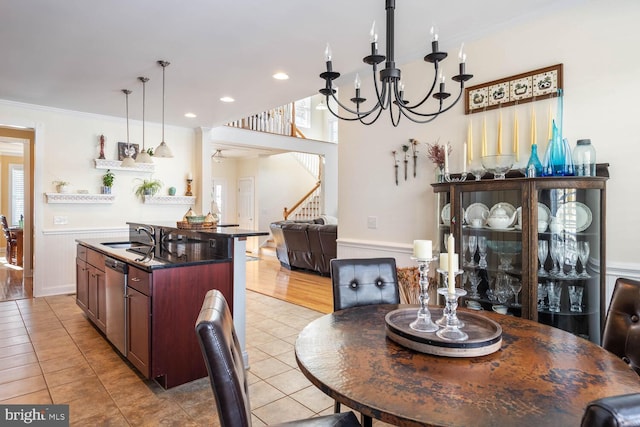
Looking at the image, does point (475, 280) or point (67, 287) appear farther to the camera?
point (67, 287)

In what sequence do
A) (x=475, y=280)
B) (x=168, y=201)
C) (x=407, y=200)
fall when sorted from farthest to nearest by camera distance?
(x=168, y=201)
(x=407, y=200)
(x=475, y=280)

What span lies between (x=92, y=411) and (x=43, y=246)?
3902mm

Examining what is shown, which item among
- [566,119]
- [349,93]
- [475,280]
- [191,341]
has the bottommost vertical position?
[191,341]

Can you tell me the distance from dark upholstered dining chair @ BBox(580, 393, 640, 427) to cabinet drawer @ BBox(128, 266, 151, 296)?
2.43 metres

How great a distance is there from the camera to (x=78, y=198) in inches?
211

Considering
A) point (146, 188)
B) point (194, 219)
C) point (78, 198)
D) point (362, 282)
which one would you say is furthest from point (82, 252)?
point (362, 282)

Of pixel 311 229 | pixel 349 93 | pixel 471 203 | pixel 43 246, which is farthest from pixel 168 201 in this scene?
pixel 471 203

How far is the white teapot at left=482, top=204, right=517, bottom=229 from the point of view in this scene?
8.29ft

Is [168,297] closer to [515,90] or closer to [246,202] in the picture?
[515,90]

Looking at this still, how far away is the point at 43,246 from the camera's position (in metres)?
5.18

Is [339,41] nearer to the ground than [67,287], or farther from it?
farther from it

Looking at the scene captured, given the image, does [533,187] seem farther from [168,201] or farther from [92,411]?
[168,201]

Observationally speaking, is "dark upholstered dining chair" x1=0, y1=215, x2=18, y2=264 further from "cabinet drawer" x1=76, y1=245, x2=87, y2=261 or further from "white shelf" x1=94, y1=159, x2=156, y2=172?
"cabinet drawer" x1=76, y1=245, x2=87, y2=261

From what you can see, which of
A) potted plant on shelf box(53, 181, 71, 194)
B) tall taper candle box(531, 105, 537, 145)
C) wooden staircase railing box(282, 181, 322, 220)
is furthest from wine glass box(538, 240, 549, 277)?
wooden staircase railing box(282, 181, 322, 220)
